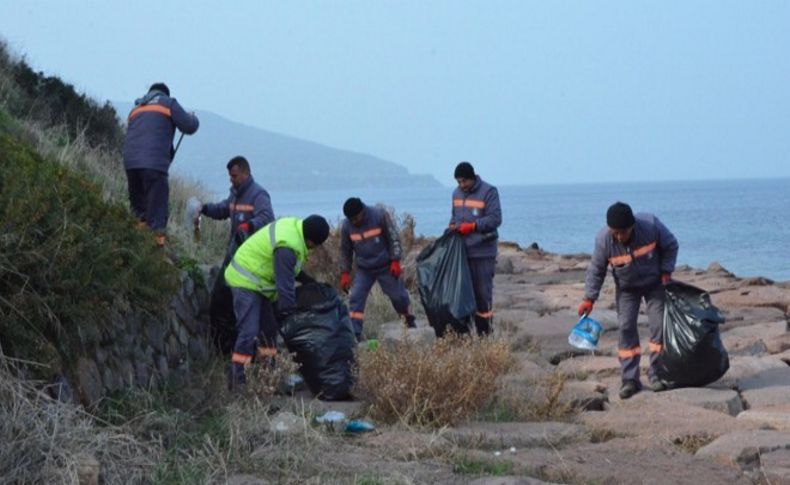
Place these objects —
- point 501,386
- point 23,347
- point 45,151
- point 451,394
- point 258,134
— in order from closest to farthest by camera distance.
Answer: point 23,347 < point 451,394 < point 501,386 < point 45,151 < point 258,134

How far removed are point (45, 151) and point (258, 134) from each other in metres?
134

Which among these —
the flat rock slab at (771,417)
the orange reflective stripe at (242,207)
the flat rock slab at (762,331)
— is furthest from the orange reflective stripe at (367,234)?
the flat rock slab at (771,417)

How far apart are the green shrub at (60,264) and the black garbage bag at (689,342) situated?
13.2 ft

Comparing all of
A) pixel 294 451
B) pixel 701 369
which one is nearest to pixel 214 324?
pixel 294 451

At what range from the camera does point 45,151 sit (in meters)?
12.9

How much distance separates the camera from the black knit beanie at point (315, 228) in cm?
978

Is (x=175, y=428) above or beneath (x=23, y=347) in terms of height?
beneath

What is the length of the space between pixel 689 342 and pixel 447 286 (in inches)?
111

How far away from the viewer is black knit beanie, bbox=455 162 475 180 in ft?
40.2

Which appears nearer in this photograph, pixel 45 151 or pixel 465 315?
pixel 465 315

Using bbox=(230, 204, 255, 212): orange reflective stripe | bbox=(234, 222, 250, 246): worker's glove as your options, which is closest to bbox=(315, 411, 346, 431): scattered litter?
bbox=(234, 222, 250, 246): worker's glove

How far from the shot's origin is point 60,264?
7652 millimetres

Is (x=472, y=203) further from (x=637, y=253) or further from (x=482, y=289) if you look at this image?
(x=637, y=253)

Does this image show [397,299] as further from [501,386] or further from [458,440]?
[458,440]
